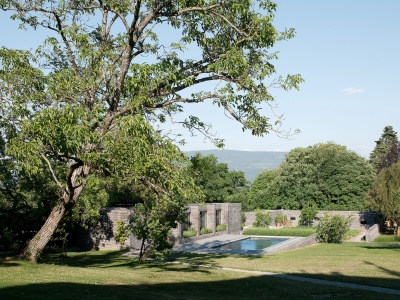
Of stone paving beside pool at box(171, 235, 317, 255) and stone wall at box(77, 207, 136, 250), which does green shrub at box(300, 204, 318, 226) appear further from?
stone wall at box(77, 207, 136, 250)

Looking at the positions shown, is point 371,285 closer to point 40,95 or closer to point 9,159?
point 40,95

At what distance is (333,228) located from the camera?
2631 centimetres

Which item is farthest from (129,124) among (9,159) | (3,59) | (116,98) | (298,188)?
(298,188)

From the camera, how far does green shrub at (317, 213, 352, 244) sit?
86.0 ft

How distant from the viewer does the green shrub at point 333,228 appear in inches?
1032

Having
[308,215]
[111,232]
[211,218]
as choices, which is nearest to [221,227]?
[211,218]

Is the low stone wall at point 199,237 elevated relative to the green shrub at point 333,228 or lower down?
lower down

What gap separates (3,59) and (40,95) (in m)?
1.49

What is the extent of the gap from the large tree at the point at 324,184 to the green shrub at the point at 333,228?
1752cm

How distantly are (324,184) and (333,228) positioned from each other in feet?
66.7

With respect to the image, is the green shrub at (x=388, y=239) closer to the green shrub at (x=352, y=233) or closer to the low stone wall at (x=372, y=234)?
the low stone wall at (x=372, y=234)

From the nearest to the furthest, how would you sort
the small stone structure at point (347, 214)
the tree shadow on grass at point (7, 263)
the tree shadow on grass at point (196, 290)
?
the tree shadow on grass at point (196, 290), the tree shadow on grass at point (7, 263), the small stone structure at point (347, 214)

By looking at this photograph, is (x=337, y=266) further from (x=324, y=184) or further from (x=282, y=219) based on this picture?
(x=324, y=184)

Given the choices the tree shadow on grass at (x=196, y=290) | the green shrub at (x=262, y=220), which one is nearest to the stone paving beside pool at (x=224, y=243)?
the green shrub at (x=262, y=220)
